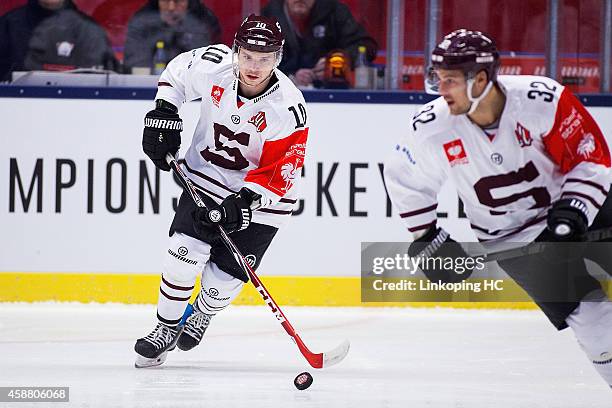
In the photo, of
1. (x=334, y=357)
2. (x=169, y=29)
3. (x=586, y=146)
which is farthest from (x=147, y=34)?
(x=586, y=146)

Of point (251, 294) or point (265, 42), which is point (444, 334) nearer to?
point (251, 294)

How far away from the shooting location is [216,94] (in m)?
3.70

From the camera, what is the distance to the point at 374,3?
5305 mm

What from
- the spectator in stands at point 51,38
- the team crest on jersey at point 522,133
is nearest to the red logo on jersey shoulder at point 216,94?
the team crest on jersey at point 522,133

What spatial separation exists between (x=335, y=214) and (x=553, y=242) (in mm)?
2362

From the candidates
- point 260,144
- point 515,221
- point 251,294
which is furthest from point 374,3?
point 515,221

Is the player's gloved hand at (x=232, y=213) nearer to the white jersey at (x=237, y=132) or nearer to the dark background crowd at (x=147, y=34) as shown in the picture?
the white jersey at (x=237, y=132)

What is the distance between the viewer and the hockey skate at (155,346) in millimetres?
3738

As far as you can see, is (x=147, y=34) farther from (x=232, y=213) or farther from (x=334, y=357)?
(x=334, y=357)

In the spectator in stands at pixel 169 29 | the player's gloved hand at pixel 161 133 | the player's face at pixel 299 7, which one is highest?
the player's face at pixel 299 7

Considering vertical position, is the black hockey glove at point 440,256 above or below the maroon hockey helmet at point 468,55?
below

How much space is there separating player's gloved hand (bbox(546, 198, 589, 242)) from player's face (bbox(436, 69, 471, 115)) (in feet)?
1.05

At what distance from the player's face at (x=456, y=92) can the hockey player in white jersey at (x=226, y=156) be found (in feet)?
2.94

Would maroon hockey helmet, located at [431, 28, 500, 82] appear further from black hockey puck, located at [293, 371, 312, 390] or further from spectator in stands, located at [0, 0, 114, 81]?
spectator in stands, located at [0, 0, 114, 81]
